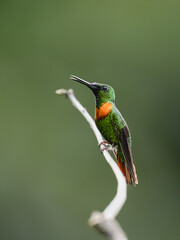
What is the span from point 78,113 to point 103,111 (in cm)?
544

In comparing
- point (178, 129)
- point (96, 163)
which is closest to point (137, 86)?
point (178, 129)

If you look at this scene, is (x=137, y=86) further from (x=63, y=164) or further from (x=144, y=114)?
(x=63, y=164)

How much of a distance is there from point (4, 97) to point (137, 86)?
2881 mm

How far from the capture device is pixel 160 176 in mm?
7539

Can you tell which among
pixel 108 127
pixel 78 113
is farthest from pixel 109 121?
pixel 78 113

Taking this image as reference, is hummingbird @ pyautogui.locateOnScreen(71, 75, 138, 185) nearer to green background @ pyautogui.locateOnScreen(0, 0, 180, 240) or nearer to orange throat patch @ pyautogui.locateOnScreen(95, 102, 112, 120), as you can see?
orange throat patch @ pyautogui.locateOnScreen(95, 102, 112, 120)

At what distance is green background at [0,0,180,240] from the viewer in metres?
7.31

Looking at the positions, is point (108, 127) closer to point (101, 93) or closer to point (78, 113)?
point (101, 93)

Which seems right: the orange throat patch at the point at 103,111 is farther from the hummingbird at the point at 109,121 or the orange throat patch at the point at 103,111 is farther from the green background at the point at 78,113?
the green background at the point at 78,113

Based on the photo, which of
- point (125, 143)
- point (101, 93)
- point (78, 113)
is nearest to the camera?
point (125, 143)

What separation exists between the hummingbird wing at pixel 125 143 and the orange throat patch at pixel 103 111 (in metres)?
0.06

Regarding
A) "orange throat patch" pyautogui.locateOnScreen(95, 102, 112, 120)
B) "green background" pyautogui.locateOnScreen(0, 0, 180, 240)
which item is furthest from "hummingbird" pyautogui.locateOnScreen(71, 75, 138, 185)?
"green background" pyautogui.locateOnScreen(0, 0, 180, 240)

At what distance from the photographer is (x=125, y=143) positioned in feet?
7.16

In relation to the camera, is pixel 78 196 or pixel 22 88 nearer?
pixel 78 196
